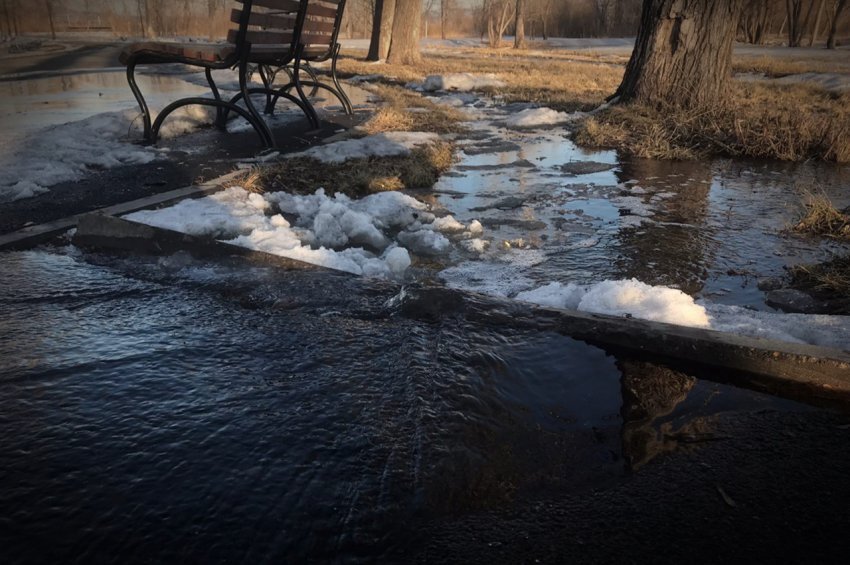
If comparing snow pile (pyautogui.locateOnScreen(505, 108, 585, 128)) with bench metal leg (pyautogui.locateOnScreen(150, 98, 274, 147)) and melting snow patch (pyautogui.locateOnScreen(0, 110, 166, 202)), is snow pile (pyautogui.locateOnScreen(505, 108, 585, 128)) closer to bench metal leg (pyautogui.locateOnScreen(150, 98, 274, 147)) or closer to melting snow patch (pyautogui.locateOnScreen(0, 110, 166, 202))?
bench metal leg (pyautogui.locateOnScreen(150, 98, 274, 147))

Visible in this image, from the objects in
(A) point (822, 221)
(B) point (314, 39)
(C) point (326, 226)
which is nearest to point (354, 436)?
(C) point (326, 226)

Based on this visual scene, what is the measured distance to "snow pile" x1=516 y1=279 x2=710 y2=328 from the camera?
2234 millimetres

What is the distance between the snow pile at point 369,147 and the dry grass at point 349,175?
16 cm

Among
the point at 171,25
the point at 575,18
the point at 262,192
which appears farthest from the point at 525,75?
the point at 171,25

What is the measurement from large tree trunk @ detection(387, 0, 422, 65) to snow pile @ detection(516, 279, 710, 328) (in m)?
17.0

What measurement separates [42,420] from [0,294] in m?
1.09

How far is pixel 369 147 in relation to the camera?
214 inches

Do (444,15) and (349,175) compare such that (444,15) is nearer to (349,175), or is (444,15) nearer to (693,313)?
(349,175)

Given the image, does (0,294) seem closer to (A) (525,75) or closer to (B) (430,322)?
(B) (430,322)

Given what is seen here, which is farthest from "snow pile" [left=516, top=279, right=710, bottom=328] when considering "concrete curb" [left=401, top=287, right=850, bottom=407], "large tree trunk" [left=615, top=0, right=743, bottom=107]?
"large tree trunk" [left=615, top=0, right=743, bottom=107]

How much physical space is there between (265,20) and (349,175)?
5.99 ft

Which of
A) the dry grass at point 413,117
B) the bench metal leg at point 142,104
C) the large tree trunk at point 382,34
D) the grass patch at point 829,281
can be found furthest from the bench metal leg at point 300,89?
the large tree trunk at point 382,34

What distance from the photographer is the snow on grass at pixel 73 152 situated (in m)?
4.11

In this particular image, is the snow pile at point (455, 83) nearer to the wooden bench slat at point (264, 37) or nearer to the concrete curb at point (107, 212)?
the wooden bench slat at point (264, 37)
